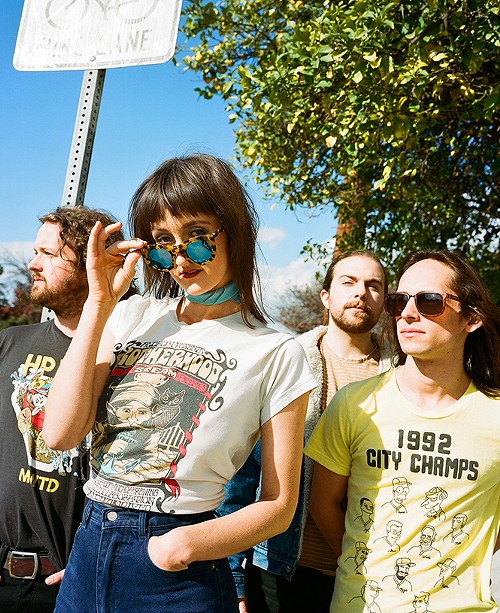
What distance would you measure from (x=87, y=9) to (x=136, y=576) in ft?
6.12

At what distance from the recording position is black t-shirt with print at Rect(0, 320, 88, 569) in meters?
2.18

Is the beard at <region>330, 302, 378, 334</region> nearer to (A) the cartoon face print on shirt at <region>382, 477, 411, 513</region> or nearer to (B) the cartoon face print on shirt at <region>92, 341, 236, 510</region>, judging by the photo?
(A) the cartoon face print on shirt at <region>382, 477, 411, 513</region>

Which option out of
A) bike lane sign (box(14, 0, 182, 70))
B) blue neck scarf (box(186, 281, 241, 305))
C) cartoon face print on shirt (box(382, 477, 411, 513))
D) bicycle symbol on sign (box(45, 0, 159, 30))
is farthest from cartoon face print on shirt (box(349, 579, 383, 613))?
bicycle symbol on sign (box(45, 0, 159, 30))

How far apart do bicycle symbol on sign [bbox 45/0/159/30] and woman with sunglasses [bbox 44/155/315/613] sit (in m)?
0.64

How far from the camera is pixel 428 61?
14.5 feet

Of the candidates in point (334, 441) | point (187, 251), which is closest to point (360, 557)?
point (334, 441)

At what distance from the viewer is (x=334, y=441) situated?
2072 mm

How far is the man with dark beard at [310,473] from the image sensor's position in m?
2.36

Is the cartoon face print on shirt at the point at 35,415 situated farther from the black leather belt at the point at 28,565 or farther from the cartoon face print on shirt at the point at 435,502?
the cartoon face print on shirt at the point at 435,502

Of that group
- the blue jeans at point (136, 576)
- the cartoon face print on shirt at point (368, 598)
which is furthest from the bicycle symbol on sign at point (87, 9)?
the cartoon face print on shirt at point (368, 598)

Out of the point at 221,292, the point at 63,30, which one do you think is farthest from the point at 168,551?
the point at 63,30

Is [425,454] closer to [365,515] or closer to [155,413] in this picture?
[365,515]

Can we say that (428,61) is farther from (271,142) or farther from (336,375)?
(271,142)

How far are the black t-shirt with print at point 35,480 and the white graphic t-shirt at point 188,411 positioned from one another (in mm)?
477
